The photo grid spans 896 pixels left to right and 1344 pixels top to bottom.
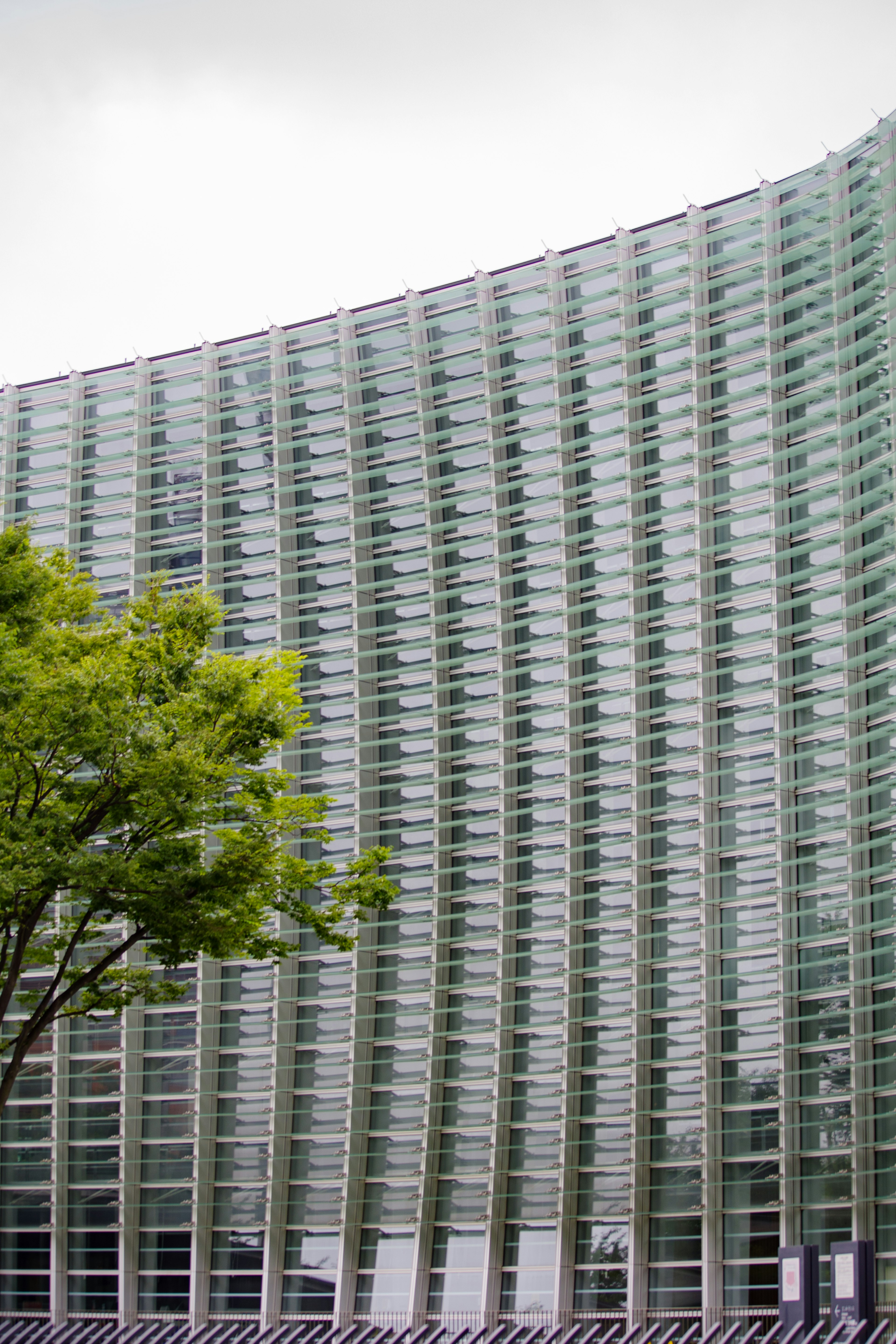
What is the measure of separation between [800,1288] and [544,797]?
1288 centimetres

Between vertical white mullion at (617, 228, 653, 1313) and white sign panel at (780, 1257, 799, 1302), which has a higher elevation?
vertical white mullion at (617, 228, 653, 1313)

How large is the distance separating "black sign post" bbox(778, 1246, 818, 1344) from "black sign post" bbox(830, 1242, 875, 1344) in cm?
29

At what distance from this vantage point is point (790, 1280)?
19547 mm

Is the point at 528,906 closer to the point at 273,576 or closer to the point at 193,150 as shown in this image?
the point at 273,576

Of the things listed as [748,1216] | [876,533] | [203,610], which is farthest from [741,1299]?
[203,610]

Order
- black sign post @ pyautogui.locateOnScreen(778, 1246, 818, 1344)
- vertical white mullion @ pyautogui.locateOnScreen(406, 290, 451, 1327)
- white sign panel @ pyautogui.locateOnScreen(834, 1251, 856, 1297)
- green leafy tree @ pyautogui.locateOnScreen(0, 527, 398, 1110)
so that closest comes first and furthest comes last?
1. green leafy tree @ pyautogui.locateOnScreen(0, 527, 398, 1110)
2. white sign panel @ pyautogui.locateOnScreen(834, 1251, 856, 1297)
3. black sign post @ pyautogui.locateOnScreen(778, 1246, 818, 1344)
4. vertical white mullion @ pyautogui.locateOnScreen(406, 290, 451, 1327)

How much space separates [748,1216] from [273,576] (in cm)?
1686

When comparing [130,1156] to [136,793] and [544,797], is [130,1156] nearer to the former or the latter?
[544,797]

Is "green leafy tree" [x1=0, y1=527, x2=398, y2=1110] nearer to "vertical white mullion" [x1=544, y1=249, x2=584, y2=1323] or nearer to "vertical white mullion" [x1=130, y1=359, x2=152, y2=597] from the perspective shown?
"vertical white mullion" [x1=544, y1=249, x2=584, y2=1323]

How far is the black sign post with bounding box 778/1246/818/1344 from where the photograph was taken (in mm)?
19141

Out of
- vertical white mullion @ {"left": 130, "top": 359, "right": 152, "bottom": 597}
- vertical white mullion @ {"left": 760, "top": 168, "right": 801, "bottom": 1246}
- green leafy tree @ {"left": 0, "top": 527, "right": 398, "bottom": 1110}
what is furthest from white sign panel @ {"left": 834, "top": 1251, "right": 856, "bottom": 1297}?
vertical white mullion @ {"left": 130, "top": 359, "right": 152, "bottom": 597}

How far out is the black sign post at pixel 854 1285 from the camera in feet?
60.7

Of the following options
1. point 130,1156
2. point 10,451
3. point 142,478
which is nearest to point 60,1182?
point 130,1156

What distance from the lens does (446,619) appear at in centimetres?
3155
